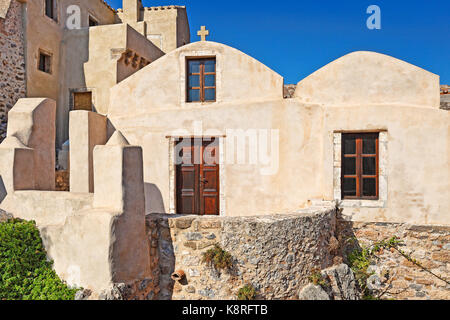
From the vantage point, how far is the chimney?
17188 millimetres

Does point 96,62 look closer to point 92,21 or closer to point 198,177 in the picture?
point 92,21

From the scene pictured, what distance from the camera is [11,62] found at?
9.82 metres

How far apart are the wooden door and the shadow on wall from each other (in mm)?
471

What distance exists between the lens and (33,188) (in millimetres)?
7281

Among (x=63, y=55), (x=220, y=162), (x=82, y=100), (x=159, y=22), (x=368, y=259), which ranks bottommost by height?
(x=368, y=259)

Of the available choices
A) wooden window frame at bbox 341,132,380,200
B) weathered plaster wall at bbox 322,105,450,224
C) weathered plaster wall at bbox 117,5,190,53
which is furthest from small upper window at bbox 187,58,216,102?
weathered plaster wall at bbox 117,5,190,53

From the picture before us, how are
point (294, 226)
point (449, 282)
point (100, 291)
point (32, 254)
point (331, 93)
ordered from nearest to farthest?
point (100, 291) < point (32, 254) < point (294, 226) < point (449, 282) < point (331, 93)

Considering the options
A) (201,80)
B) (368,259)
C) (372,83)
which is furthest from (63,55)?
(368,259)

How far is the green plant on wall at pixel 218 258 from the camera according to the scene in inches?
230

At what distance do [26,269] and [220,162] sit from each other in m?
5.05

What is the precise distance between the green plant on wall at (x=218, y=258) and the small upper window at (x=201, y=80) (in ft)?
15.6

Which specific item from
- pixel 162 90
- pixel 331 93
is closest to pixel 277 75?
pixel 331 93

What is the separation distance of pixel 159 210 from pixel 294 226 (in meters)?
4.38

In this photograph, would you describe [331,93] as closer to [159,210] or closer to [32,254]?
[159,210]
